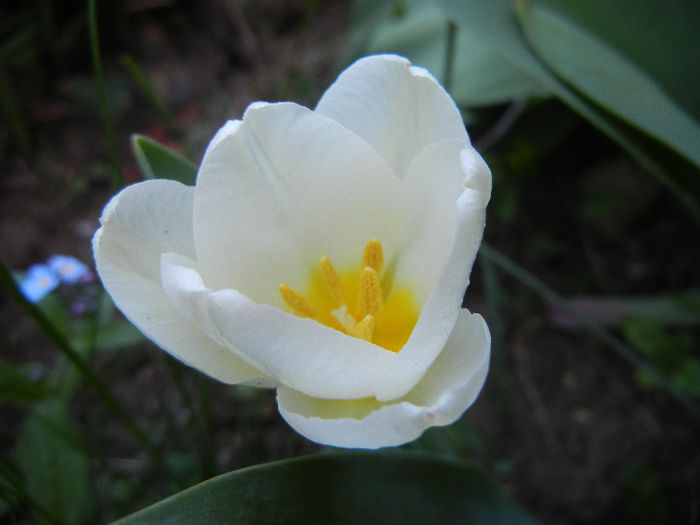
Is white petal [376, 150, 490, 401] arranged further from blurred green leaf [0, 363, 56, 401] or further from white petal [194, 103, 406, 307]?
blurred green leaf [0, 363, 56, 401]

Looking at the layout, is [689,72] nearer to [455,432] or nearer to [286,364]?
[455,432]

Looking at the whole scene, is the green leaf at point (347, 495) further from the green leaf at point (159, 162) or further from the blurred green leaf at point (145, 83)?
the blurred green leaf at point (145, 83)

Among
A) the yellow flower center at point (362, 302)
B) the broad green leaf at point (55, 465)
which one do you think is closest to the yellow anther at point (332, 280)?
the yellow flower center at point (362, 302)

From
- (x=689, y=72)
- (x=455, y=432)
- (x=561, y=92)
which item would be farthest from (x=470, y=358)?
(x=689, y=72)

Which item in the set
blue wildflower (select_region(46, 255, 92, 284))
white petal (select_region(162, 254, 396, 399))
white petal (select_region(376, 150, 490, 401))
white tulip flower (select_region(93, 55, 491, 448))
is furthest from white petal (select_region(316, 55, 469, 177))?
blue wildflower (select_region(46, 255, 92, 284))

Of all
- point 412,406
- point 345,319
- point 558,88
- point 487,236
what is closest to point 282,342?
point 412,406

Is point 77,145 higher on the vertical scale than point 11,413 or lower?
higher

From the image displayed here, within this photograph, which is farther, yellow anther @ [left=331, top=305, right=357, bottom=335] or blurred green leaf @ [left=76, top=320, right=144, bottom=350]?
blurred green leaf @ [left=76, top=320, right=144, bottom=350]
